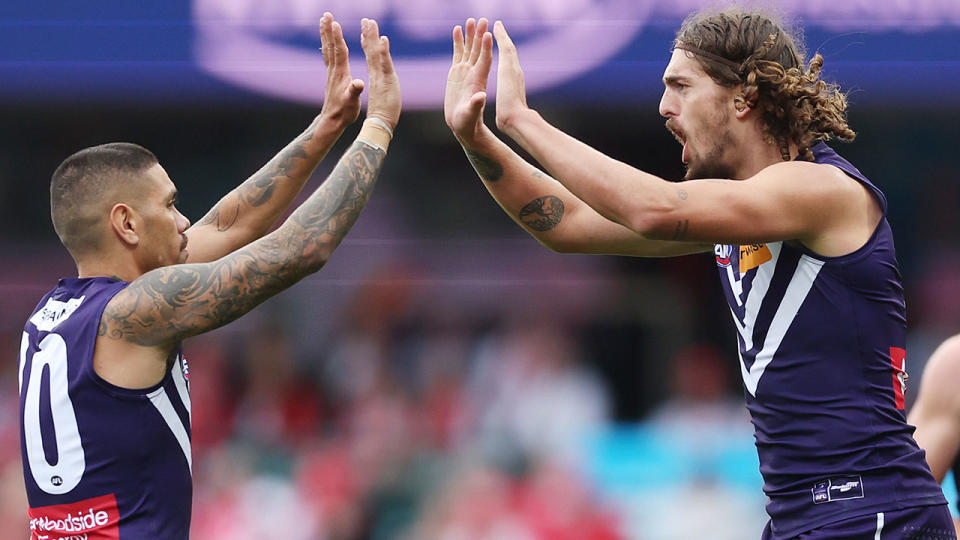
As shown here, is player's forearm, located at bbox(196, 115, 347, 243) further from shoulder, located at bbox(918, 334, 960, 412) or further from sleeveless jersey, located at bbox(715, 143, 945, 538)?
shoulder, located at bbox(918, 334, 960, 412)

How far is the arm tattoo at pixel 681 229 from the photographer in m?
3.25

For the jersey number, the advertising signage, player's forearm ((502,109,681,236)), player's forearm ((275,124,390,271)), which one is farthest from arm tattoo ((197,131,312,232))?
the advertising signage

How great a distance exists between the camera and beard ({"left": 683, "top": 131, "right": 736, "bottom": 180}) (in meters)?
3.60

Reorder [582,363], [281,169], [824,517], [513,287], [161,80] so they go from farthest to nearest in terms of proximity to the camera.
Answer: [513,287] → [582,363] → [161,80] → [281,169] → [824,517]

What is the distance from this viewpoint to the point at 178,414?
333 cm

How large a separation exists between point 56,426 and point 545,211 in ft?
5.98

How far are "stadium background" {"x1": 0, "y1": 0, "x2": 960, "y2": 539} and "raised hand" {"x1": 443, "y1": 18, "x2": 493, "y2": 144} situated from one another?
12.1 feet

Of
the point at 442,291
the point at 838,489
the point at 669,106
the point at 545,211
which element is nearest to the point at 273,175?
the point at 545,211

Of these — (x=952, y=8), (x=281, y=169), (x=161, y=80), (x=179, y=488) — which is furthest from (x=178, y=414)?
(x=952, y=8)

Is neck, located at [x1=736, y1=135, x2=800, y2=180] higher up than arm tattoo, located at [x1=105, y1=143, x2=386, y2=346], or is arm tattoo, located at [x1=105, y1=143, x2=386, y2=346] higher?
neck, located at [x1=736, y1=135, x2=800, y2=180]

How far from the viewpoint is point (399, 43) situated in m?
7.48

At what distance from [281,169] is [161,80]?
3.74 metres

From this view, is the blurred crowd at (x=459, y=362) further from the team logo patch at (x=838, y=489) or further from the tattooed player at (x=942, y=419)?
the team logo patch at (x=838, y=489)

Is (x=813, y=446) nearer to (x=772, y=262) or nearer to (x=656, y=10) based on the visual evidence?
(x=772, y=262)
